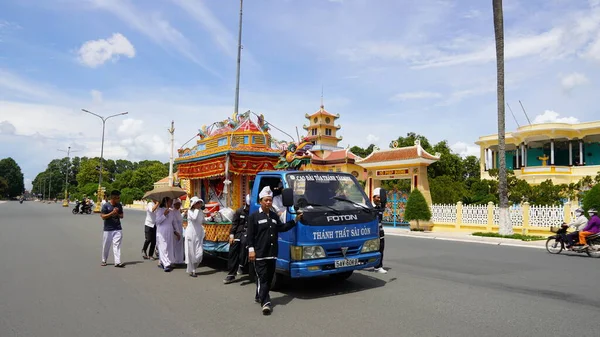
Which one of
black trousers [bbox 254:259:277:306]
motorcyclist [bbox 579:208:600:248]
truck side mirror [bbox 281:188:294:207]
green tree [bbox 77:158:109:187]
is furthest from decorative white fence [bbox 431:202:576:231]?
green tree [bbox 77:158:109:187]

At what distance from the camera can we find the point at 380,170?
26000 mm

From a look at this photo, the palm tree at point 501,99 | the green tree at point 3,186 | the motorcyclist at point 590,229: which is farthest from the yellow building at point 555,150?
the green tree at point 3,186

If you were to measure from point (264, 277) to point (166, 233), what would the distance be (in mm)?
4152

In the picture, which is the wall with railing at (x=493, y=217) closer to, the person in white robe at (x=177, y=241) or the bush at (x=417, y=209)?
the bush at (x=417, y=209)

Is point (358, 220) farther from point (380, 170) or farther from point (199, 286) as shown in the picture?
point (380, 170)

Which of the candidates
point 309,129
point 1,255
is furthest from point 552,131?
point 1,255

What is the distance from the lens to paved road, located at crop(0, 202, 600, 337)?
487 centimetres

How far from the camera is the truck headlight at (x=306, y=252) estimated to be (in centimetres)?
602

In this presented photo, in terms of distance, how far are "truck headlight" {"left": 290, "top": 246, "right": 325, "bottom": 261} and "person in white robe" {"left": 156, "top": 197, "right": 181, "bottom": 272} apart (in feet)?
12.6

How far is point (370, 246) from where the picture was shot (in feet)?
22.0

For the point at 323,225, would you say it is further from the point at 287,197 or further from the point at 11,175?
the point at 11,175

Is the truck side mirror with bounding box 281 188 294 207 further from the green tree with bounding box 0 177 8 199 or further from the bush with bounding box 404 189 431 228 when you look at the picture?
the green tree with bounding box 0 177 8 199

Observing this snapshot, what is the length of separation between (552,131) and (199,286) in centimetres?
3395

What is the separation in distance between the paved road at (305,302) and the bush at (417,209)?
11.8m
